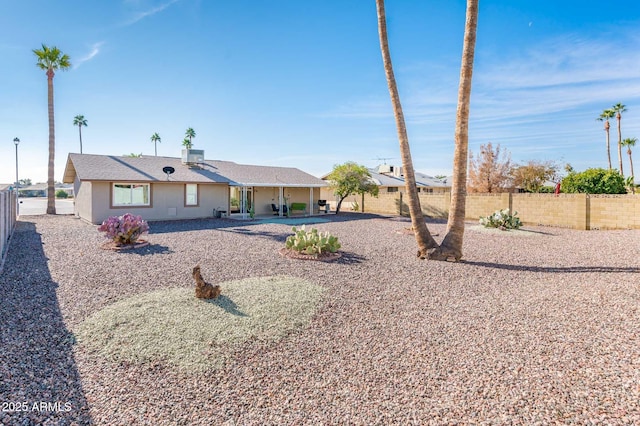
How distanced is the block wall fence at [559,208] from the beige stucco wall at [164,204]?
14.1 m

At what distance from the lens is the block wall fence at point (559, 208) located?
15.5 m

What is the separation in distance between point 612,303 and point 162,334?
7177 millimetres

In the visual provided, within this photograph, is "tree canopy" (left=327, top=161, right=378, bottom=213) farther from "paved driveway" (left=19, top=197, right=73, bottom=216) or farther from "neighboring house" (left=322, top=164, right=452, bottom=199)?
"paved driveway" (left=19, top=197, right=73, bottom=216)

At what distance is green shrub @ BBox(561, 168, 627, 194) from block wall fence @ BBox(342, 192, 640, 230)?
728cm

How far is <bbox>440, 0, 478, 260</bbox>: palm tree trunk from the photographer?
→ 870cm

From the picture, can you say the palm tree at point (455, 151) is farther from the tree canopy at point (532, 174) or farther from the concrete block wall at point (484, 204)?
the tree canopy at point (532, 174)

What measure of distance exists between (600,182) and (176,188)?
26954 mm

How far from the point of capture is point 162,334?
15.1 feet

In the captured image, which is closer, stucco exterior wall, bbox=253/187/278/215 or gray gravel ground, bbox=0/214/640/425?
gray gravel ground, bbox=0/214/640/425

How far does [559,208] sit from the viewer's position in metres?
17.3

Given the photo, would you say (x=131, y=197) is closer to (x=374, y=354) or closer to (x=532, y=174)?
(x=374, y=354)

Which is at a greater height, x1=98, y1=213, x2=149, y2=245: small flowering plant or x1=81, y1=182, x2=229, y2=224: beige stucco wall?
x1=81, y1=182, x2=229, y2=224: beige stucco wall

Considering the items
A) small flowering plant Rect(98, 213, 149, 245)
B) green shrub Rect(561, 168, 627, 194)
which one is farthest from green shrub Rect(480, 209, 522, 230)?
small flowering plant Rect(98, 213, 149, 245)

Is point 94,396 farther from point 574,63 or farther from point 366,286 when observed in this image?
point 574,63
